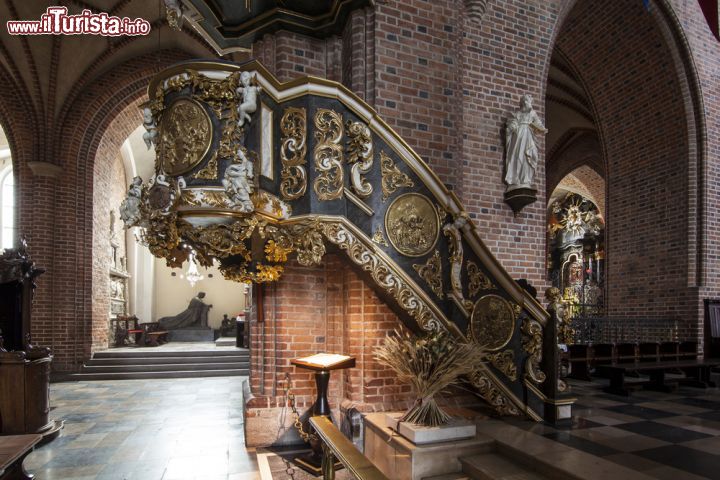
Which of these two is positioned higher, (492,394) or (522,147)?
(522,147)

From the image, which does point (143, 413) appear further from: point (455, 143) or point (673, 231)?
point (673, 231)

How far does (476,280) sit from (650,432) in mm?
2137

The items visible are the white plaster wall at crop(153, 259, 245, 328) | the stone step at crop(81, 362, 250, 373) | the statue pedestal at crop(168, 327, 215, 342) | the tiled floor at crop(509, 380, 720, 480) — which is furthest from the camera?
the white plaster wall at crop(153, 259, 245, 328)

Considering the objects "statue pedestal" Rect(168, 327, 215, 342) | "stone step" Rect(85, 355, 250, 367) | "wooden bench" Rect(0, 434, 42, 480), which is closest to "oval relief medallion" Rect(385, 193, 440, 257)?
"wooden bench" Rect(0, 434, 42, 480)

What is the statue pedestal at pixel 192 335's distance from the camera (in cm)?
1667

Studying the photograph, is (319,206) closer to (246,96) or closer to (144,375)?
(246,96)

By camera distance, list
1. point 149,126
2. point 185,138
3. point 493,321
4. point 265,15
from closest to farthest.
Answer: point 185,138 → point 149,126 → point 493,321 → point 265,15

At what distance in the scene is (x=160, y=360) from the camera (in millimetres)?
11352

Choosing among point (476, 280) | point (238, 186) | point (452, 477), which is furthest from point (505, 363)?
point (238, 186)

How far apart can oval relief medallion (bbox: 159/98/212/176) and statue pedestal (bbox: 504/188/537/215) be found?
13.9 feet

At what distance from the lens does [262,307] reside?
17.2ft

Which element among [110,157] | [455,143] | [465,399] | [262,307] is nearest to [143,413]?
[262,307]

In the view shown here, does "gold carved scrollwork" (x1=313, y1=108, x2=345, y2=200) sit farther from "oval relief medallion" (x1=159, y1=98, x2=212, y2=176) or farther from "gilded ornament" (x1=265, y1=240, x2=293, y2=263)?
"oval relief medallion" (x1=159, y1=98, x2=212, y2=176)

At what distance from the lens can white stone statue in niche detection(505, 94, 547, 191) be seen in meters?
6.26
